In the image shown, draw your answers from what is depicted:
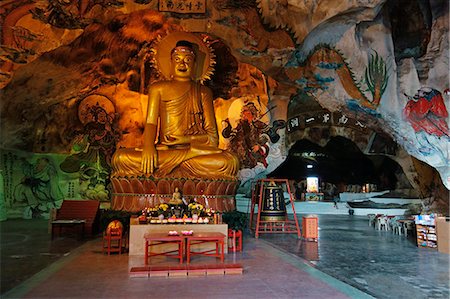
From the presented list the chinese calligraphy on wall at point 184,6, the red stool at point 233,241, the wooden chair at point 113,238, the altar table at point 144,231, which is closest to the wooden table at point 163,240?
the altar table at point 144,231

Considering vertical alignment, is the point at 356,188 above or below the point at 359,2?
below

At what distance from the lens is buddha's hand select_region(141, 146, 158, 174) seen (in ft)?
22.1

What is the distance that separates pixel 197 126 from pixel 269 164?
426 cm

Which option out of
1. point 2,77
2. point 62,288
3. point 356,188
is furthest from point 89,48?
point 356,188

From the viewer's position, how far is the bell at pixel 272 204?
25.6ft

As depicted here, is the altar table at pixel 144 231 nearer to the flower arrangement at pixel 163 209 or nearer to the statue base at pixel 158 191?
the flower arrangement at pixel 163 209

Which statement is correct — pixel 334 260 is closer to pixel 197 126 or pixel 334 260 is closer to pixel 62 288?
pixel 62 288

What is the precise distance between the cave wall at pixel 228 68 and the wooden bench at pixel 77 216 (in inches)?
98.9

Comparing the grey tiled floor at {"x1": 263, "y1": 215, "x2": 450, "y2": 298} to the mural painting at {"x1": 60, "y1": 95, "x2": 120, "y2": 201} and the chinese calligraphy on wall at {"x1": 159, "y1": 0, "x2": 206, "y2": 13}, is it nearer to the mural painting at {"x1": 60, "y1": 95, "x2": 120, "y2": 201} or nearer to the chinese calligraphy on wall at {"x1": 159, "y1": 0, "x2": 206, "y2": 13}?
the chinese calligraphy on wall at {"x1": 159, "y1": 0, "x2": 206, "y2": 13}

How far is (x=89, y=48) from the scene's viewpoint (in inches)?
339

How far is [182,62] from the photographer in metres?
7.90

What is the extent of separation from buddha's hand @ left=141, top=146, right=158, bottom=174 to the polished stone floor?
151 centimetres

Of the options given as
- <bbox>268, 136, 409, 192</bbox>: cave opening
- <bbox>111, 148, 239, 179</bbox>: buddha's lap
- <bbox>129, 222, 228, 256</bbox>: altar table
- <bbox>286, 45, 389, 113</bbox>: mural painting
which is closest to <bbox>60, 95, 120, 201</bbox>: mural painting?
<bbox>111, 148, 239, 179</bbox>: buddha's lap

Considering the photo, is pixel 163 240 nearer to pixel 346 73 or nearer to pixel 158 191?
pixel 158 191
